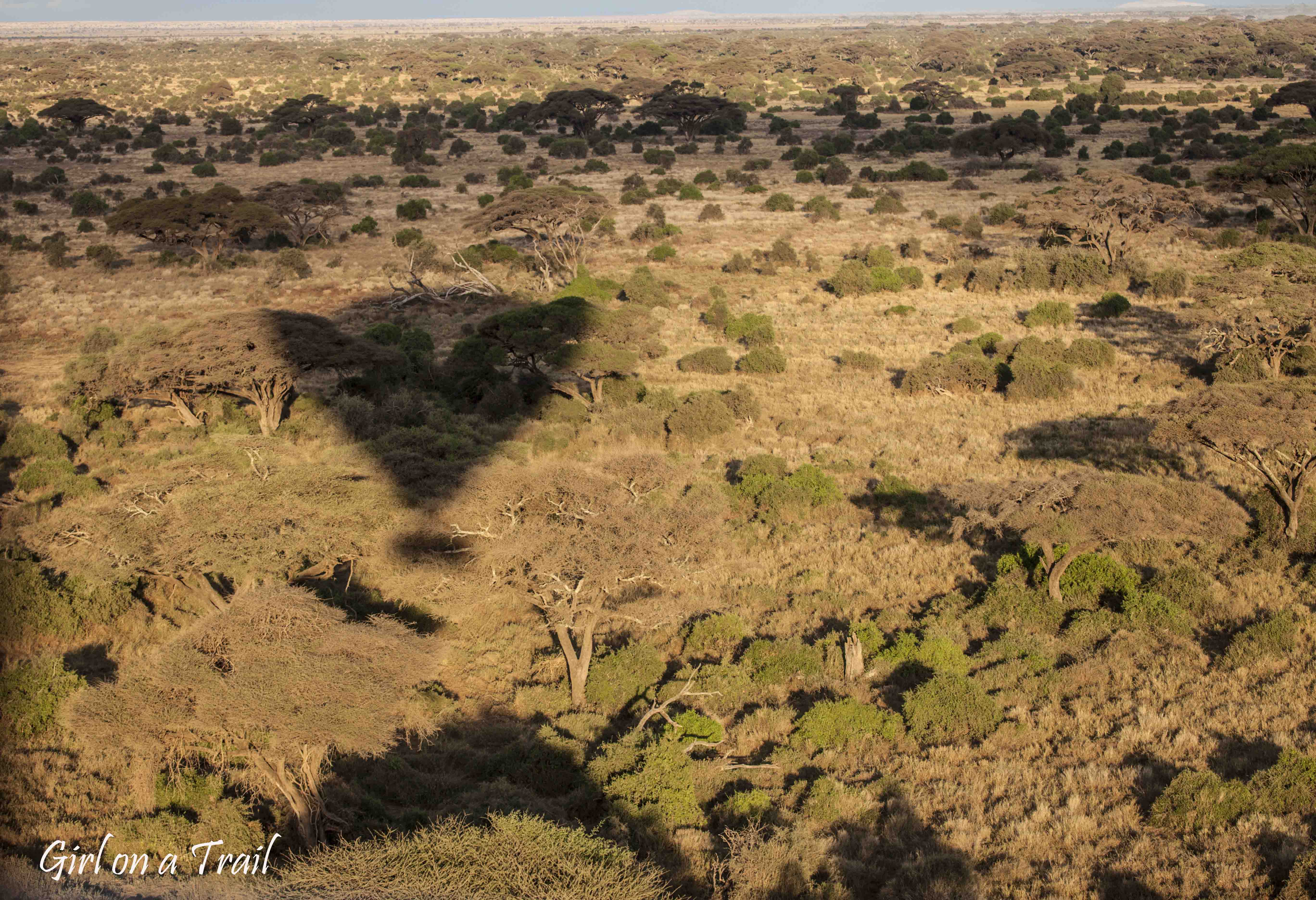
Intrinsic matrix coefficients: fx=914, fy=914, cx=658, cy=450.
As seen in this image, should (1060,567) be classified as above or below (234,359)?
below

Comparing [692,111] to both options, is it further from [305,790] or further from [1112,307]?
[305,790]

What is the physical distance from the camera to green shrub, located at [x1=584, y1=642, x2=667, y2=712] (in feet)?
40.3

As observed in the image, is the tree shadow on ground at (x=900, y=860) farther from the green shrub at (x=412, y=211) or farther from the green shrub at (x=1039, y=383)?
the green shrub at (x=412, y=211)

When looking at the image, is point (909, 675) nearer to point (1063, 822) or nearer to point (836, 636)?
point (836, 636)

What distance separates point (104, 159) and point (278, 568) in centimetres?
6534

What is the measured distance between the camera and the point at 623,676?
12.6 m

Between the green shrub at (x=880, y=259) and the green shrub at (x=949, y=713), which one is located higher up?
the green shrub at (x=880, y=259)

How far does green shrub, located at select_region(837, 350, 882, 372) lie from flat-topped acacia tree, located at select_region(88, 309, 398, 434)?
1320cm

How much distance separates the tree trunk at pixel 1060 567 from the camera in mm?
14094

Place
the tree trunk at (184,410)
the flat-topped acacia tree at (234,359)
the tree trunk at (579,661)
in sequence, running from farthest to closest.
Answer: the tree trunk at (184,410), the flat-topped acacia tree at (234,359), the tree trunk at (579,661)

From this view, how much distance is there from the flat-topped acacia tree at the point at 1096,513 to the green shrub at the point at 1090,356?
11.0 m

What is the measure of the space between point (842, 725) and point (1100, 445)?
11.6 m

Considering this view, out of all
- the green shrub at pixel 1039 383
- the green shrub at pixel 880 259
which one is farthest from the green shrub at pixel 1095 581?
the green shrub at pixel 880 259

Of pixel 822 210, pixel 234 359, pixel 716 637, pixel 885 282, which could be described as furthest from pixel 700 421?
pixel 822 210
